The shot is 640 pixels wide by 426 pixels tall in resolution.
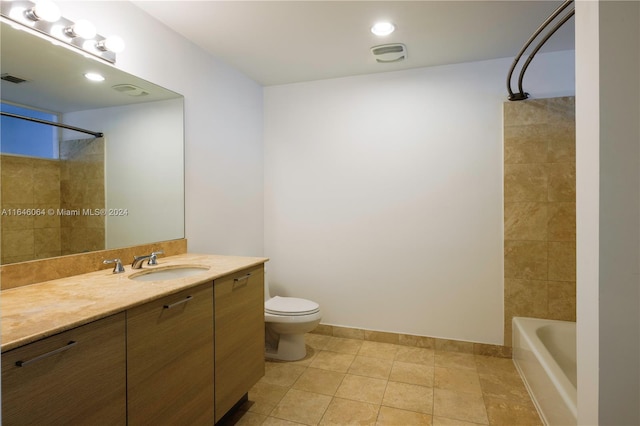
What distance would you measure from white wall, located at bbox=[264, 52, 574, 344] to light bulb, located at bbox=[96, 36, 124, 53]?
A: 5.36ft

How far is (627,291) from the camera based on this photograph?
0.75m

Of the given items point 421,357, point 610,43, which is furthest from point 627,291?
point 421,357


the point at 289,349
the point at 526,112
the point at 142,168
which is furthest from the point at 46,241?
the point at 526,112

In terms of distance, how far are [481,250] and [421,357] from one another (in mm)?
983

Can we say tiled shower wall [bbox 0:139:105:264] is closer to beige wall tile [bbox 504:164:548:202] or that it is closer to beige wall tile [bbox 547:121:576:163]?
beige wall tile [bbox 504:164:548:202]

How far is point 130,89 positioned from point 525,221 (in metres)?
2.84

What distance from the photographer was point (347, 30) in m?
2.15

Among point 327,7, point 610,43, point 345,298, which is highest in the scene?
point 327,7

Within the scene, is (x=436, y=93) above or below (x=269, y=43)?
below

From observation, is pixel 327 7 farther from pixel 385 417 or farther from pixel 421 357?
pixel 421 357

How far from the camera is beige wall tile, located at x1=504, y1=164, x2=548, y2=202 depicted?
2.48 metres

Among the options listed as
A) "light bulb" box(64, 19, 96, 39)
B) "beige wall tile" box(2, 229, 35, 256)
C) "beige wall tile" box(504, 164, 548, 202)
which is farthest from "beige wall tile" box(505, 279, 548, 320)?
"light bulb" box(64, 19, 96, 39)

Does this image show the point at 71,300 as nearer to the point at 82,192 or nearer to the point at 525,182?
the point at 82,192

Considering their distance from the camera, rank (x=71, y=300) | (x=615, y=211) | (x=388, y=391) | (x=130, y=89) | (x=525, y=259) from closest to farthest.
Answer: (x=615, y=211), (x=71, y=300), (x=130, y=89), (x=388, y=391), (x=525, y=259)
